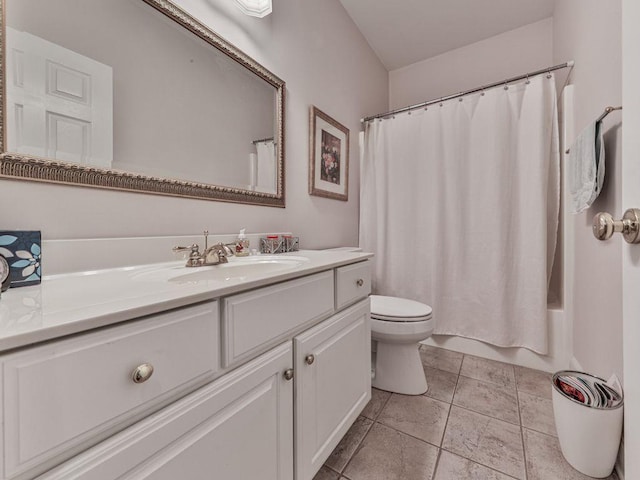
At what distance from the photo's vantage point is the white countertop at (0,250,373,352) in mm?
356

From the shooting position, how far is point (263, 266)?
1.11 m

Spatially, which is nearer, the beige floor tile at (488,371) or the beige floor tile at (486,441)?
the beige floor tile at (486,441)

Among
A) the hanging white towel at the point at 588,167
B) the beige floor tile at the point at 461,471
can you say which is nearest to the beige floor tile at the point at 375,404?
the beige floor tile at the point at 461,471

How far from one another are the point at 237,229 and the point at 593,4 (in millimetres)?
1969

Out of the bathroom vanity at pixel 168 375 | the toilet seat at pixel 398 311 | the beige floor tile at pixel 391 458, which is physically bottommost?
the beige floor tile at pixel 391 458

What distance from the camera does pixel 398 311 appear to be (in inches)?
63.6

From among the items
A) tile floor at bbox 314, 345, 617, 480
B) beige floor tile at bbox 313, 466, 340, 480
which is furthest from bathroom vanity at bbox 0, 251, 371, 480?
tile floor at bbox 314, 345, 617, 480

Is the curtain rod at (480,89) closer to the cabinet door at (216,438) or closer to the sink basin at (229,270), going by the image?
the sink basin at (229,270)

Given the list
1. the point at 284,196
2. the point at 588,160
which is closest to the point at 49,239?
the point at 284,196

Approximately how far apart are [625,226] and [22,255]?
45.9 inches

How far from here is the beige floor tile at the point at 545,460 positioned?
1.05 m

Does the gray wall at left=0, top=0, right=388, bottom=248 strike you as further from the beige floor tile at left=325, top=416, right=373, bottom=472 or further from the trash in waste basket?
the trash in waste basket

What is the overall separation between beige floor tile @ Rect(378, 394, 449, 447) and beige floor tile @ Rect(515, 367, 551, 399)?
21.7 inches

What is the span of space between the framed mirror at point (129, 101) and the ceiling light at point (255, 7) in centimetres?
17
